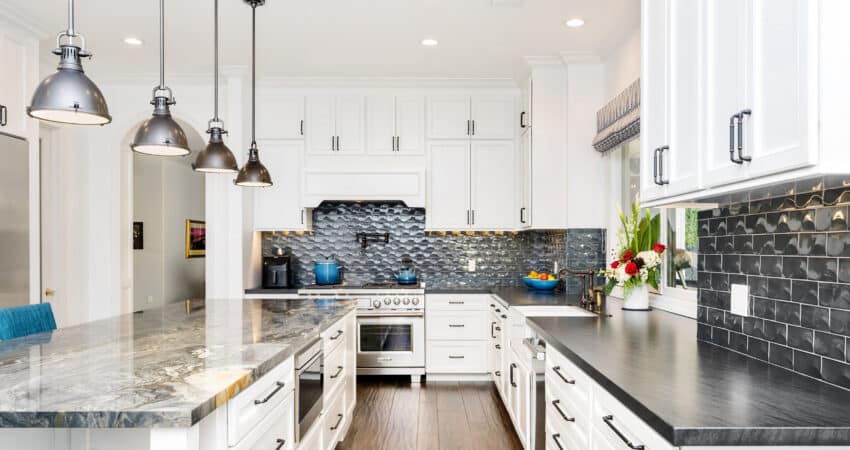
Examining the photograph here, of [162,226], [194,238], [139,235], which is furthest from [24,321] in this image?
[194,238]

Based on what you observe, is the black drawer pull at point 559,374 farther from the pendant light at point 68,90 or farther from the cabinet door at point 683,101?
the pendant light at point 68,90

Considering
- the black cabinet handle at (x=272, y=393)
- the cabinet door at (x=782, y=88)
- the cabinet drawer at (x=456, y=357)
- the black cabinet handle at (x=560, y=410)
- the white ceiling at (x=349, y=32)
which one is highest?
the white ceiling at (x=349, y=32)

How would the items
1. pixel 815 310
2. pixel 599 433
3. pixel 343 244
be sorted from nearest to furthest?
pixel 815 310, pixel 599 433, pixel 343 244

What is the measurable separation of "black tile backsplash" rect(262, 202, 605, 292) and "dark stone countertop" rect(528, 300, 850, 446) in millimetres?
2960

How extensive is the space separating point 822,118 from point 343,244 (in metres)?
4.52

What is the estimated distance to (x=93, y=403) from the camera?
4.25 feet

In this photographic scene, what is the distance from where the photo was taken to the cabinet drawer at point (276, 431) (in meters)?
1.68

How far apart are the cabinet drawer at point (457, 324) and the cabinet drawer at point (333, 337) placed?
1534mm

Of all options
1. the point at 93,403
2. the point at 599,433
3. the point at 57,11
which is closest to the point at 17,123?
the point at 57,11

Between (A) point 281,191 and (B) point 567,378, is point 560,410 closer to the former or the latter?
(B) point 567,378

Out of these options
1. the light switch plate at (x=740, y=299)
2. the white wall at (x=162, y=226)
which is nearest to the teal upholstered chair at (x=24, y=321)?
the light switch plate at (x=740, y=299)

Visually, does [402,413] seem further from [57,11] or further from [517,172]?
[57,11]

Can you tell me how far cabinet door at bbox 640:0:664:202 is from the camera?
181cm

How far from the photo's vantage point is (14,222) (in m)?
3.44
